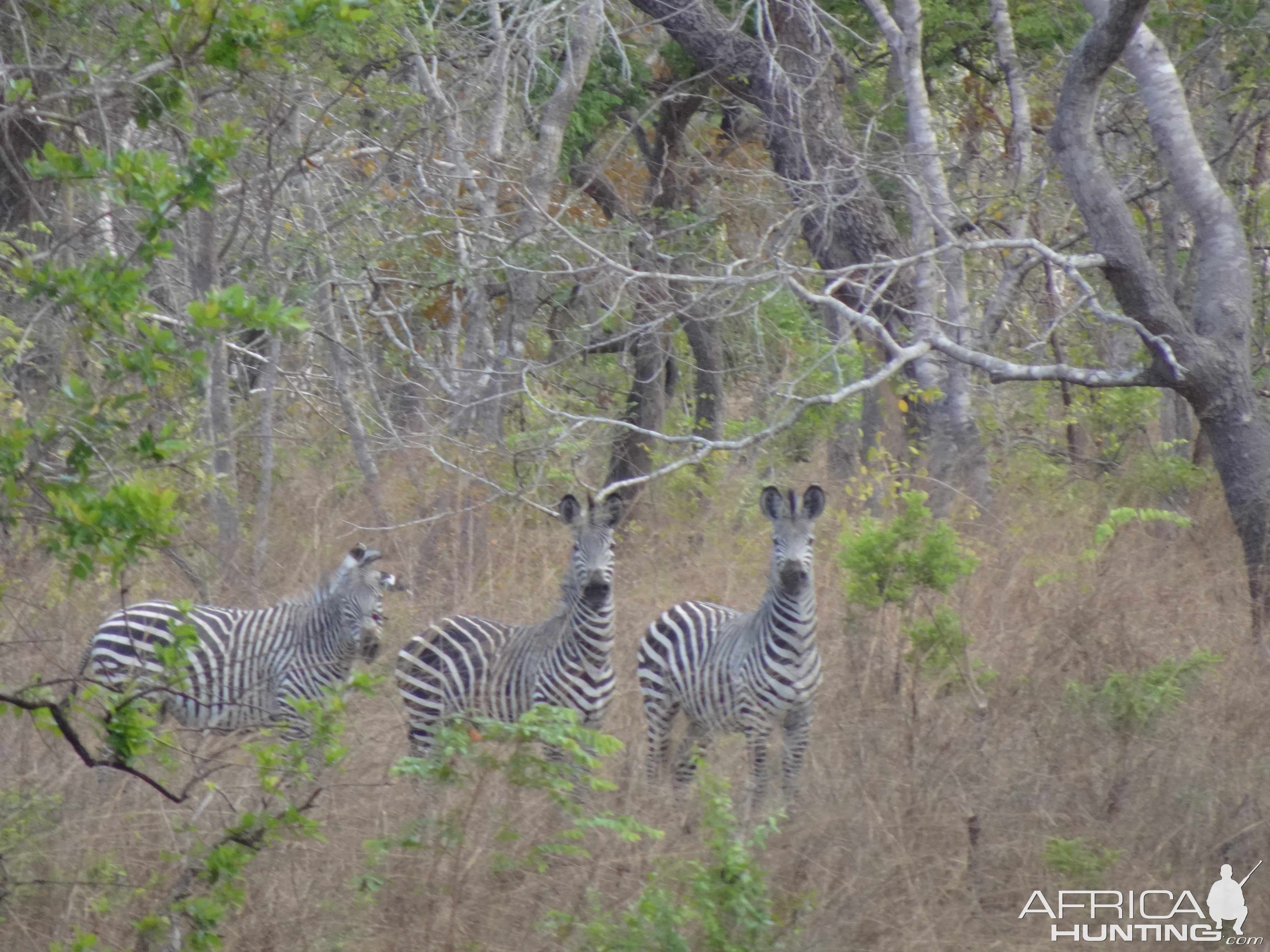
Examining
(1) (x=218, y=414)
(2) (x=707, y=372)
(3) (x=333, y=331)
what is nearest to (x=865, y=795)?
(1) (x=218, y=414)

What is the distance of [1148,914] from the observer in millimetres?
4840

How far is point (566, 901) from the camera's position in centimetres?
459

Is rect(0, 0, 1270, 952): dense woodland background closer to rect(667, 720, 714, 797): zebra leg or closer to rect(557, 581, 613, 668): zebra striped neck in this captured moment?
rect(667, 720, 714, 797): zebra leg

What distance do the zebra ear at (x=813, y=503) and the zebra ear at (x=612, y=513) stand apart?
2.87 feet

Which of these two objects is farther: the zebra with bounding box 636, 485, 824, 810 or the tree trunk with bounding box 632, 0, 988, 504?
the tree trunk with bounding box 632, 0, 988, 504

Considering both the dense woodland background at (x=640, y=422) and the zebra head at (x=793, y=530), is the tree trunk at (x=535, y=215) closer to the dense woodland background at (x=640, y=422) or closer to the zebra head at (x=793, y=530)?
the dense woodland background at (x=640, y=422)

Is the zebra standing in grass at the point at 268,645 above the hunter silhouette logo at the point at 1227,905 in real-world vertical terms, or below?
above

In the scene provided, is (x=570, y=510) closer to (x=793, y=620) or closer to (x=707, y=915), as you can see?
(x=793, y=620)

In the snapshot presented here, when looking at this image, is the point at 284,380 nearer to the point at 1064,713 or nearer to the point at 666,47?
the point at 666,47

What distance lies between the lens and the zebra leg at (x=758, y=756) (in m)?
5.75

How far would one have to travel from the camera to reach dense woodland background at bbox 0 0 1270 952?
169 inches

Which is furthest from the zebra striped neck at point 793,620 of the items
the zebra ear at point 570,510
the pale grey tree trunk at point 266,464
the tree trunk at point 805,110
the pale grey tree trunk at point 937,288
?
the pale grey tree trunk at point 266,464

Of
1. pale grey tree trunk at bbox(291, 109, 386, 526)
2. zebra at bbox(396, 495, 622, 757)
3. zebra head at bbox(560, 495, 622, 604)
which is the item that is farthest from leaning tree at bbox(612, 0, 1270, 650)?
pale grey tree trunk at bbox(291, 109, 386, 526)

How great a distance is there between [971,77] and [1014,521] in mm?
5501
